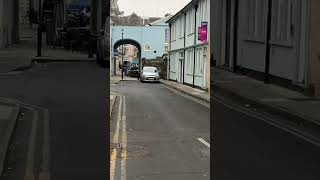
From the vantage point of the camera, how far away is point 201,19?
2.11m

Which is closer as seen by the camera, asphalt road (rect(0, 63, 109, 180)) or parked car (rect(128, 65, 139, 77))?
asphalt road (rect(0, 63, 109, 180))

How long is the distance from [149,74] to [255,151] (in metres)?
1.04

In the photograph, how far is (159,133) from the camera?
2828mm

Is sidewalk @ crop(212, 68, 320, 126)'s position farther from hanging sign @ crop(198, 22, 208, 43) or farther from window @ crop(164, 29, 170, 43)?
window @ crop(164, 29, 170, 43)

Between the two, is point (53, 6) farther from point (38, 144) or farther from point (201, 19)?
point (38, 144)

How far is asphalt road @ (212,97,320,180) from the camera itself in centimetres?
214

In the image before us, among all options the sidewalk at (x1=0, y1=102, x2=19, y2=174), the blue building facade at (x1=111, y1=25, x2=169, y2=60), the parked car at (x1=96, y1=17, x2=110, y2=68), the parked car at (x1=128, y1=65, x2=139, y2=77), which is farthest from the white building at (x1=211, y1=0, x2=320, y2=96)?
the sidewalk at (x1=0, y1=102, x2=19, y2=174)

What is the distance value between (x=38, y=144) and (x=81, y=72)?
66 cm

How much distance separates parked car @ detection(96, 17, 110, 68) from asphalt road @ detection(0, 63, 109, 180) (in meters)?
0.03

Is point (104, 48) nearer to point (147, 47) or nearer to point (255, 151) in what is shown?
point (147, 47)

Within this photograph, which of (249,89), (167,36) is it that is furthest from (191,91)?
(249,89)

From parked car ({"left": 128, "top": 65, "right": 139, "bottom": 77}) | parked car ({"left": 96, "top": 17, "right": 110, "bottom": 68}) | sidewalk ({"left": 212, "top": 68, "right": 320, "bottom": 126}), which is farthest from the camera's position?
parked car ({"left": 128, "top": 65, "right": 139, "bottom": 77})

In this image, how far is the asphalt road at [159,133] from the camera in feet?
7.87

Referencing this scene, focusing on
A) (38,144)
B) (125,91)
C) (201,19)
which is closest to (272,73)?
(201,19)
